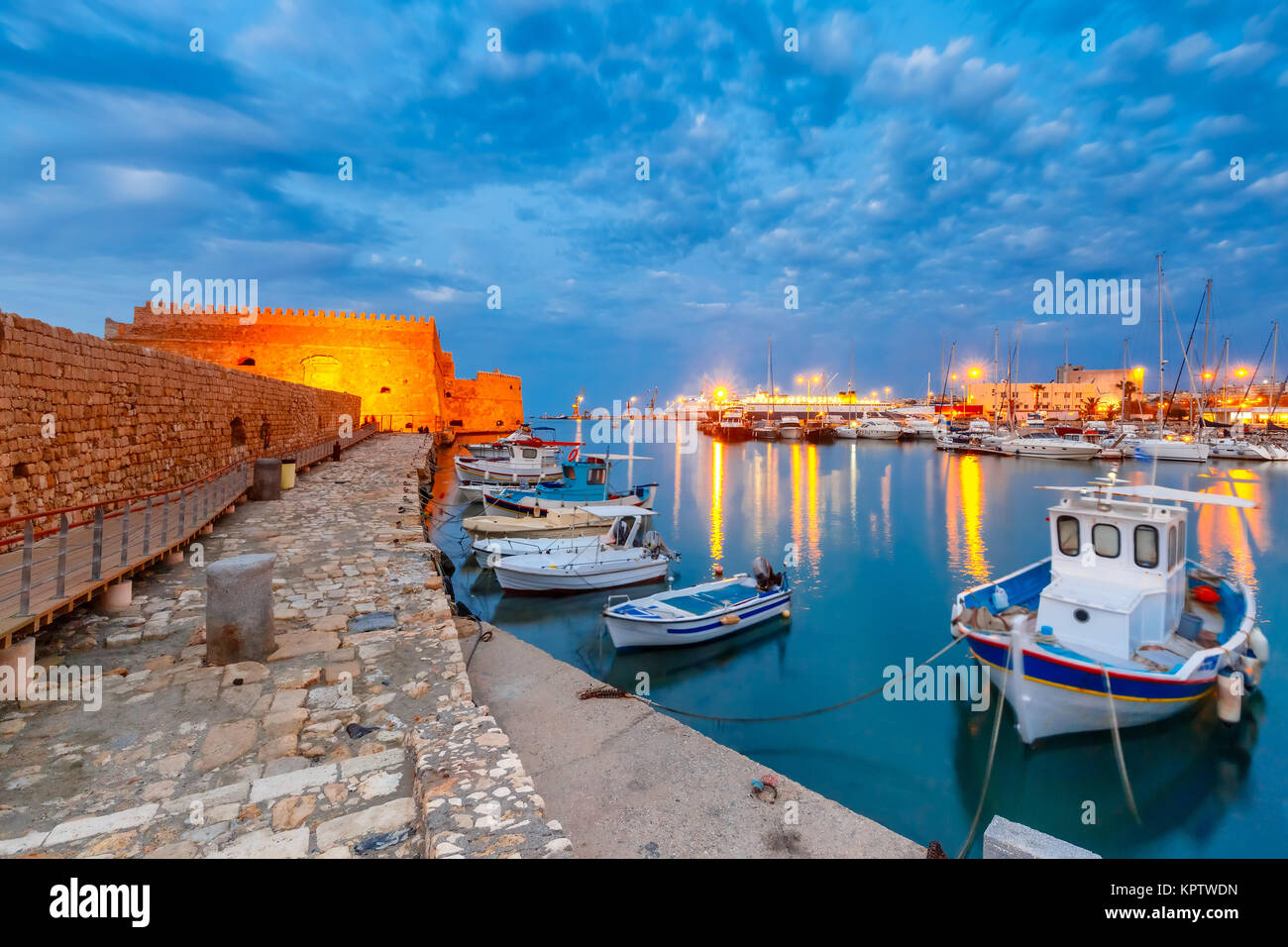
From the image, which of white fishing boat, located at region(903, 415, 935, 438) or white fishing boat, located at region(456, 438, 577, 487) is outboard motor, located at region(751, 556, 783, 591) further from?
white fishing boat, located at region(903, 415, 935, 438)

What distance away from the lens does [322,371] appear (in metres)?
40.6

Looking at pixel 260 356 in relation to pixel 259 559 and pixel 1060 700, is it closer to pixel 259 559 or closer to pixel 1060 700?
pixel 259 559

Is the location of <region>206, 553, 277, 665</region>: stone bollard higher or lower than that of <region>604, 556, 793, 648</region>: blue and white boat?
higher

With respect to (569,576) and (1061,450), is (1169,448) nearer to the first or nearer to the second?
(1061,450)

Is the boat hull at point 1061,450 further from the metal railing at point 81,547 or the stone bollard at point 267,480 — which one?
the metal railing at point 81,547

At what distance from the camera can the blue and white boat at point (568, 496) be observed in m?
19.1

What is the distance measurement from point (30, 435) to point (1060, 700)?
→ 514 inches

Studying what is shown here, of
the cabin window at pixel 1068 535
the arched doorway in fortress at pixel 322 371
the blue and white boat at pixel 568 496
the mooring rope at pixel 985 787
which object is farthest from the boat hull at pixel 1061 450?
the arched doorway in fortress at pixel 322 371

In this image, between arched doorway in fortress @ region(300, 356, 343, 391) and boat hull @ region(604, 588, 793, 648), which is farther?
arched doorway in fortress @ region(300, 356, 343, 391)

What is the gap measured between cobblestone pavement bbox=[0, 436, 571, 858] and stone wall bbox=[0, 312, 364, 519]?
2.34m

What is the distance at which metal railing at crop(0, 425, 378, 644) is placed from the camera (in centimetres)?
454

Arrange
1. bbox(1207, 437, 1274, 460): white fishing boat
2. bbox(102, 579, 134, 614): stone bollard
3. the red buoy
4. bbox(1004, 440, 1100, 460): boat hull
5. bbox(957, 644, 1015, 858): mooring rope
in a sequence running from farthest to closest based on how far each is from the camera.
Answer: bbox(1004, 440, 1100, 460): boat hull < bbox(1207, 437, 1274, 460): white fishing boat < the red buoy < bbox(102, 579, 134, 614): stone bollard < bbox(957, 644, 1015, 858): mooring rope

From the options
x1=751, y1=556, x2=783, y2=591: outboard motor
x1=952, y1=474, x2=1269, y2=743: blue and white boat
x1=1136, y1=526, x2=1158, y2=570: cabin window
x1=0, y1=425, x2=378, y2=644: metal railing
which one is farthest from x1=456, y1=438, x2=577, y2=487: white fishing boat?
x1=1136, y1=526, x2=1158, y2=570: cabin window
